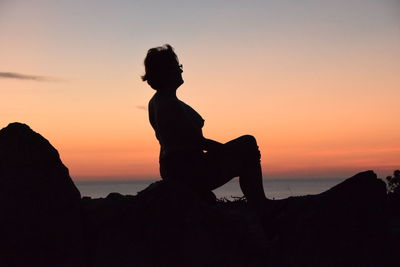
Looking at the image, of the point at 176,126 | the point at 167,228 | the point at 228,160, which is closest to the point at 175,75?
the point at 176,126

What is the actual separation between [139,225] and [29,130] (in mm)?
2060

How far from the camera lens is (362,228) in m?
7.66

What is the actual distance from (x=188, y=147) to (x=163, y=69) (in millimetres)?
1092

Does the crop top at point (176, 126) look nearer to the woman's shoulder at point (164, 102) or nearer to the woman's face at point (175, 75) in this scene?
the woman's shoulder at point (164, 102)

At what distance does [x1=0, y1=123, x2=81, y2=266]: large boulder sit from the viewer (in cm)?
755

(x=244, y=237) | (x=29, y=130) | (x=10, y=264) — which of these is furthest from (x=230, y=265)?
(x=29, y=130)

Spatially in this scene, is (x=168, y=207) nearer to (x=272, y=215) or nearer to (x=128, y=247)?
(x=128, y=247)

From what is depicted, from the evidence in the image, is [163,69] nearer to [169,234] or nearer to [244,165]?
[244,165]

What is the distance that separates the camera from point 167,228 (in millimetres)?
7371

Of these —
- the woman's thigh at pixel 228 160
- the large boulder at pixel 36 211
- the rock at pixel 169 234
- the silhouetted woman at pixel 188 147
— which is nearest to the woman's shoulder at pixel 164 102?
the silhouetted woman at pixel 188 147

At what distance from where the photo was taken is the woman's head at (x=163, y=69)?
8.23m

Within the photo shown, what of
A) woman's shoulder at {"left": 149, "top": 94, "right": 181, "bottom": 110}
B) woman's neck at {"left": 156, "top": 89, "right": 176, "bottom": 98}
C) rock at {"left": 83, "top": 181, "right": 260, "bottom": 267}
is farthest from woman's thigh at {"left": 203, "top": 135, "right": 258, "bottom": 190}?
woman's neck at {"left": 156, "top": 89, "right": 176, "bottom": 98}

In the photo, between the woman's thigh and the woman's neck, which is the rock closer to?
the woman's thigh

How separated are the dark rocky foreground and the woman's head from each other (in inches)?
56.9
